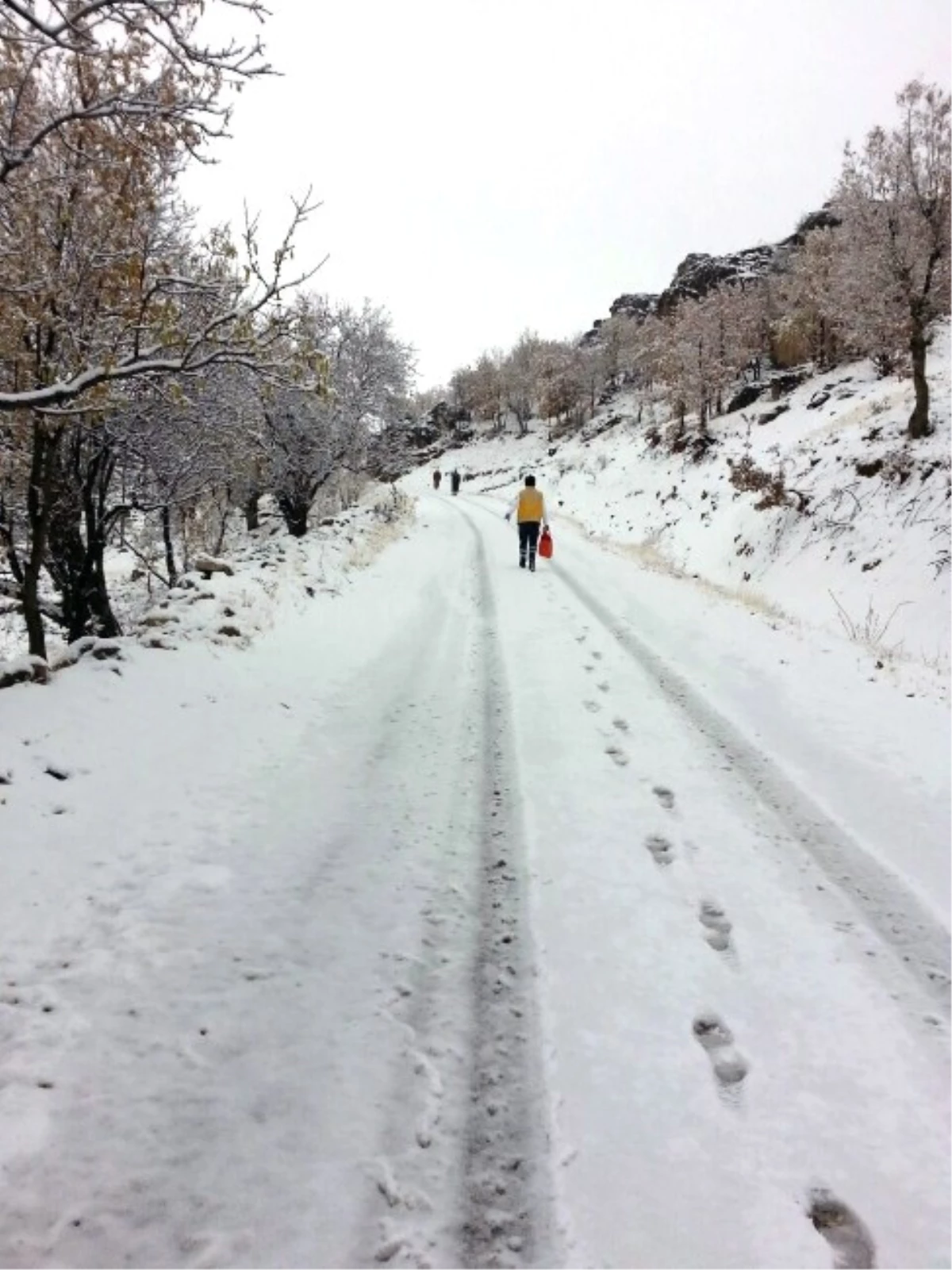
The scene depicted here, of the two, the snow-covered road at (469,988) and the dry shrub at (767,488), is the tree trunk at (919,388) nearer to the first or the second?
the dry shrub at (767,488)

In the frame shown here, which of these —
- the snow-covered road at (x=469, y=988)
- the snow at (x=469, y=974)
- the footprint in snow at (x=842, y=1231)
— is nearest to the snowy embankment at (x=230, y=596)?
the snow at (x=469, y=974)

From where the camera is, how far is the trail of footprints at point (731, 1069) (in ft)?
6.16

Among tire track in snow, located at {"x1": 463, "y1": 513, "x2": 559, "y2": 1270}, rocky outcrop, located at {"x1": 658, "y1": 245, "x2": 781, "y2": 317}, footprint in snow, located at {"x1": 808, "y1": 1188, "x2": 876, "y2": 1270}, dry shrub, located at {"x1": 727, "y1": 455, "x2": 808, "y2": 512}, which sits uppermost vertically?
rocky outcrop, located at {"x1": 658, "y1": 245, "x2": 781, "y2": 317}

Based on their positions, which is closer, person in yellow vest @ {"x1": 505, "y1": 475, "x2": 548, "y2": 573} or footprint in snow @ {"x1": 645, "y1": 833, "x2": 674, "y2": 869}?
footprint in snow @ {"x1": 645, "y1": 833, "x2": 674, "y2": 869}

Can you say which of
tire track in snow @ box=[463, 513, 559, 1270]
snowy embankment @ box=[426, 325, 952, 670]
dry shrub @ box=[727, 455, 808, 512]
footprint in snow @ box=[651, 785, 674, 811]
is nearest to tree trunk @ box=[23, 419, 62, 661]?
tire track in snow @ box=[463, 513, 559, 1270]

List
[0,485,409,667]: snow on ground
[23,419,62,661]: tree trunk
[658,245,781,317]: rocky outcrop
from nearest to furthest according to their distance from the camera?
[23,419,62,661]: tree trunk
[0,485,409,667]: snow on ground
[658,245,781,317]: rocky outcrop

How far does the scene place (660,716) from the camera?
6047 millimetres

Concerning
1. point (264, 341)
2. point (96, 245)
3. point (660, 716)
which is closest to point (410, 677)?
point (660, 716)

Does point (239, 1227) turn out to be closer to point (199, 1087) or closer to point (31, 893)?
point (199, 1087)

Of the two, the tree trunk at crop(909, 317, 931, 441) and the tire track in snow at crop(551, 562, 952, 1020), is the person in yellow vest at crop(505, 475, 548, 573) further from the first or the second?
the tree trunk at crop(909, 317, 931, 441)

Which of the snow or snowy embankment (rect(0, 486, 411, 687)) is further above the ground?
snowy embankment (rect(0, 486, 411, 687))

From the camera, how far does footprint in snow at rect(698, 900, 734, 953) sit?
3.15m

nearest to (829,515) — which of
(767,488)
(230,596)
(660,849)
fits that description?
(767,488)

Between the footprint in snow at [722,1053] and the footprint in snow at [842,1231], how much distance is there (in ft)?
1.18
